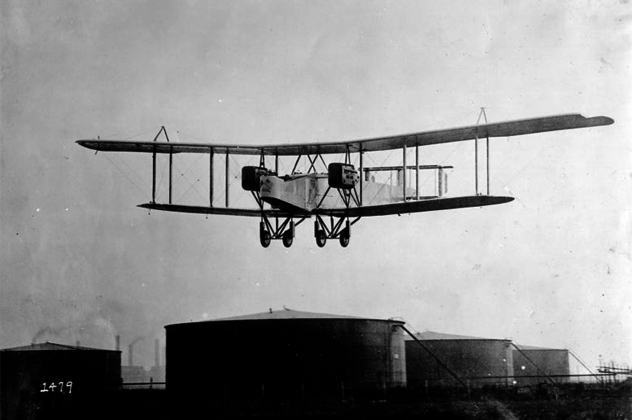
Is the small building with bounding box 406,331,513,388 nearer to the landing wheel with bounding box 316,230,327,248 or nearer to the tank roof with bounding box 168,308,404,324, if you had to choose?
the tank roof with bounding box 168,308,404,324

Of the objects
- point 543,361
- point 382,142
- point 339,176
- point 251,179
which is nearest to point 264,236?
point 251,179

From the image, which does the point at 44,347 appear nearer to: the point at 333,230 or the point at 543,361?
the point at 333,230

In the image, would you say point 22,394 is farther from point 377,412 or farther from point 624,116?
point 624,116

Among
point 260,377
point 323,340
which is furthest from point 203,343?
point 323,340

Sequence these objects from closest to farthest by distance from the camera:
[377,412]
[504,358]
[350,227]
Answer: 1. [377,412]
2. [350,227]
3. [504,358]

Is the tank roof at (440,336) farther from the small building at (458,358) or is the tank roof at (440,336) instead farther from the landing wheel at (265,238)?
the landing wheel at (265,238)

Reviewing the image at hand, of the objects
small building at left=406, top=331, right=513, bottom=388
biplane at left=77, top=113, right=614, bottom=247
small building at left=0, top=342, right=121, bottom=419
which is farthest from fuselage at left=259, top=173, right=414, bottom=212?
small building at left=406, top=331, right=513, bottom=388
